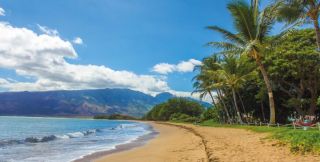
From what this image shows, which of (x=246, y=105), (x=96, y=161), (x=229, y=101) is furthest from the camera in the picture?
(x=229, y=101)

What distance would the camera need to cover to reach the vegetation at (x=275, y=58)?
18.0 m

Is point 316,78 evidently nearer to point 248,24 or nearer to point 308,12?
point 248,24

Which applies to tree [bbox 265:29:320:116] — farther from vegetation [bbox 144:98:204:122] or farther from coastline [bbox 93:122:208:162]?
vegetation [bbox 144:98:204:122]

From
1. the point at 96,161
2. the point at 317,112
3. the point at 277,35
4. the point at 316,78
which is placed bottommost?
the point at 96,161

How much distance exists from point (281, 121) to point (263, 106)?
3323 mm

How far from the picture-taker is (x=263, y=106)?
39.8m

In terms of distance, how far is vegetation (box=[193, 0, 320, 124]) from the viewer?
17984 mm

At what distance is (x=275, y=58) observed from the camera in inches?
1187

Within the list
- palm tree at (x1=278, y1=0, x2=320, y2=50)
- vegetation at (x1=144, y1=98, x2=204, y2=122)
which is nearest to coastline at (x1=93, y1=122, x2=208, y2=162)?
palm tree at (x1=278, y1=0, x2=320, y2=50)

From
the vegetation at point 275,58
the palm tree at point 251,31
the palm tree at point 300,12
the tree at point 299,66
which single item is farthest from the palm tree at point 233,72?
the palm tree at point 300,12

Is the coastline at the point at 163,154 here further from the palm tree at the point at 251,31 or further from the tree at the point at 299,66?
the tree at the point at 299,66

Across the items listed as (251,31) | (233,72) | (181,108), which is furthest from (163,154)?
(181,108)

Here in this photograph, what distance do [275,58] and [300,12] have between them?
13940 millimetres

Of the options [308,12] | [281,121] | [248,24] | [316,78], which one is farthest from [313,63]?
[308,12]
